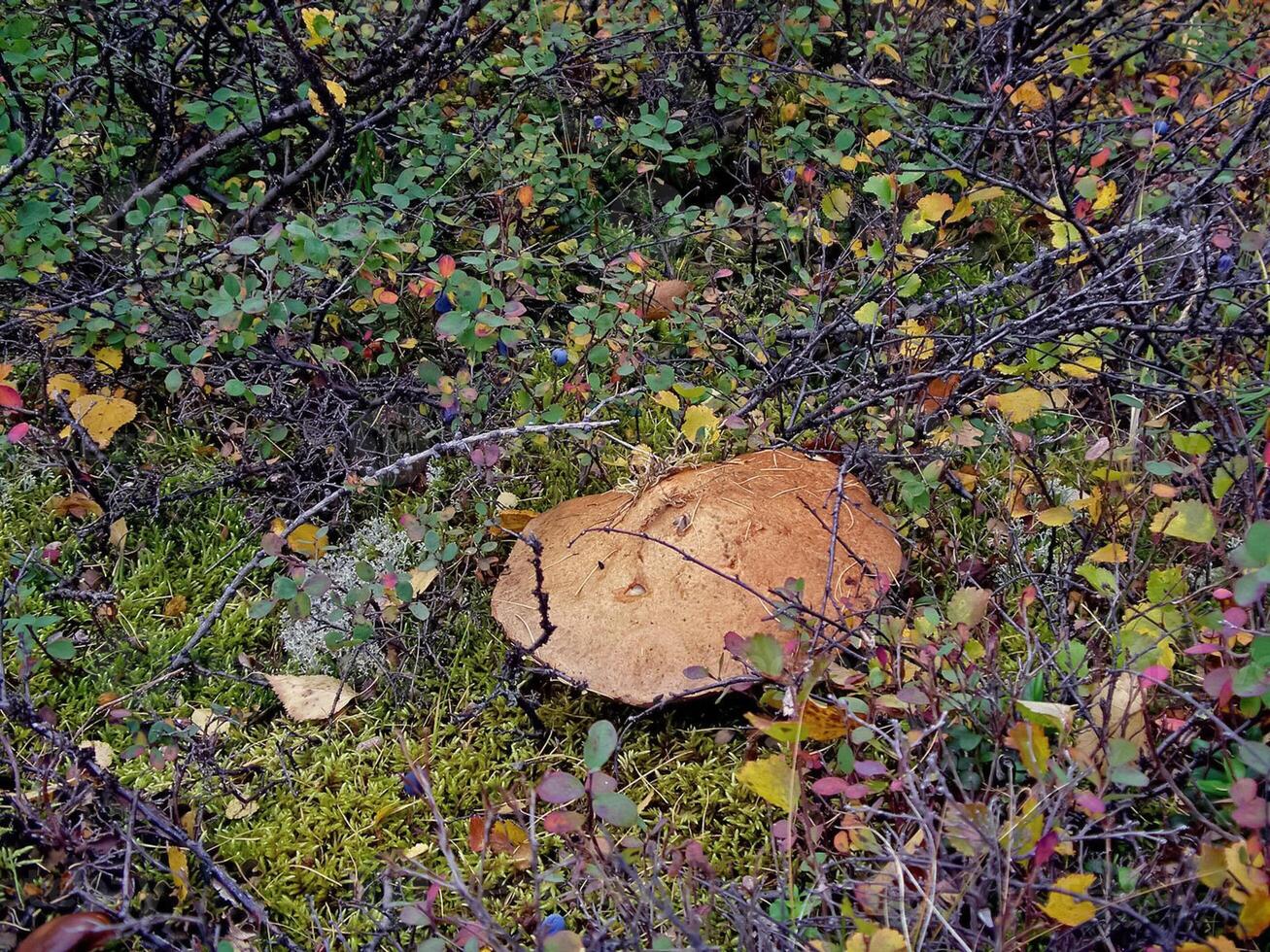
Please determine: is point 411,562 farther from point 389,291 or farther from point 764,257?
point 764,257

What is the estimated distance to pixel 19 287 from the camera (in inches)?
115

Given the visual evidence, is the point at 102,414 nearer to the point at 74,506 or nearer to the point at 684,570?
the point at 74,506

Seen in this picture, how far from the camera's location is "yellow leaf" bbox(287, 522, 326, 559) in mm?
2330

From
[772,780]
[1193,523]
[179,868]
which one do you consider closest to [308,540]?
[179,868]

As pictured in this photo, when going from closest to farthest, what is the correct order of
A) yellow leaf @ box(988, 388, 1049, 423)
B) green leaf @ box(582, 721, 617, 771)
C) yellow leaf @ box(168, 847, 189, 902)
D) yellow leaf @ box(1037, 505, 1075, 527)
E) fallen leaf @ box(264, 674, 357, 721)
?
green leaf @ box(582, 721, 617, 771) → yellow leaf @ box(168, 847, 189, 902) → yellow leaf @ box(1037, 505, 1075, 527) → fallen leaf @ box(264, 674, 357, 721) → yellow leaf @ box(988, 388, 1049, 423)

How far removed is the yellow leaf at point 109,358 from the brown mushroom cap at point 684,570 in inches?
55.8

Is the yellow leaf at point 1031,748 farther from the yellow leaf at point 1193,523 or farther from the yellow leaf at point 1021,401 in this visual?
the yellow leaf at point 1021,401

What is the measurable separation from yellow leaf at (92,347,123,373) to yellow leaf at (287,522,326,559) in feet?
3.04

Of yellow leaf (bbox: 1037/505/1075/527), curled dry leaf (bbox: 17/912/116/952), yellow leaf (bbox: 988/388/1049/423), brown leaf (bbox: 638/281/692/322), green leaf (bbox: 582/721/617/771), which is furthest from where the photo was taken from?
brown leaf (bbox: 638/281/692/322)

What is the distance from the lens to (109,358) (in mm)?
2832

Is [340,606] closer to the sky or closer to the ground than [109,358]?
closer to the ground

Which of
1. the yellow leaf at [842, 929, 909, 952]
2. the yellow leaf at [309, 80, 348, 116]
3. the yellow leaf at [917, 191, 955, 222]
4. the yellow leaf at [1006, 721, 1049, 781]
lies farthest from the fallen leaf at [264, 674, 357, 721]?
the yellow leaf at [917, 191, 955, 222]

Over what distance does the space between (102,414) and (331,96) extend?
4.11 feet

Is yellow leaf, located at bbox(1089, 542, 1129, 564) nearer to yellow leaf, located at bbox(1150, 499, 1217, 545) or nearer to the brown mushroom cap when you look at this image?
yellow leaf, located at bbox(1150, 499, 1217, 545)
